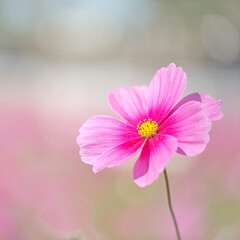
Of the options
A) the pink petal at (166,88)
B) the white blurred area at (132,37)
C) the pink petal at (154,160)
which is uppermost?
the white blurred area at (132,37)

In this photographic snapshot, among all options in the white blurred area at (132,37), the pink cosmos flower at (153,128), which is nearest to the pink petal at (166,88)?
the pink cosmos flower at (153,128)

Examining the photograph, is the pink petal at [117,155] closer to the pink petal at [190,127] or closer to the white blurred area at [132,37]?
the pink petal at [190,127]

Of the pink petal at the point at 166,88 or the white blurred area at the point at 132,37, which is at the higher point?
the white blurred area at the point at 132,37

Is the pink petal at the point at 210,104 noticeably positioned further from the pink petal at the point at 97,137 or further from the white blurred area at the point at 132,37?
the white blurred area at the point at 132,37

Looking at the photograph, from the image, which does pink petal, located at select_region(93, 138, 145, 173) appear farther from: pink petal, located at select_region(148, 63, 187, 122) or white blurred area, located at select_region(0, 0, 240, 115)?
white blurred area, located at select_region(0, 0, 240, 115)

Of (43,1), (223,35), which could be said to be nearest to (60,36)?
(43,1)

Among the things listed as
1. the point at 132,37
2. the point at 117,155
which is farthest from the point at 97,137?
the point at 132,37

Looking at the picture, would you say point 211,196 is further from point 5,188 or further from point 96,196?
point 5,188

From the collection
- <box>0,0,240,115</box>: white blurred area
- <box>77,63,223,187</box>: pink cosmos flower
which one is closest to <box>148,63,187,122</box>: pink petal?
<box>77,63,223,187</box>: pink cosmos flower

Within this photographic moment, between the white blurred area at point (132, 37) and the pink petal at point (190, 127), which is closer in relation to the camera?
the pink petal at point (190, 127)
